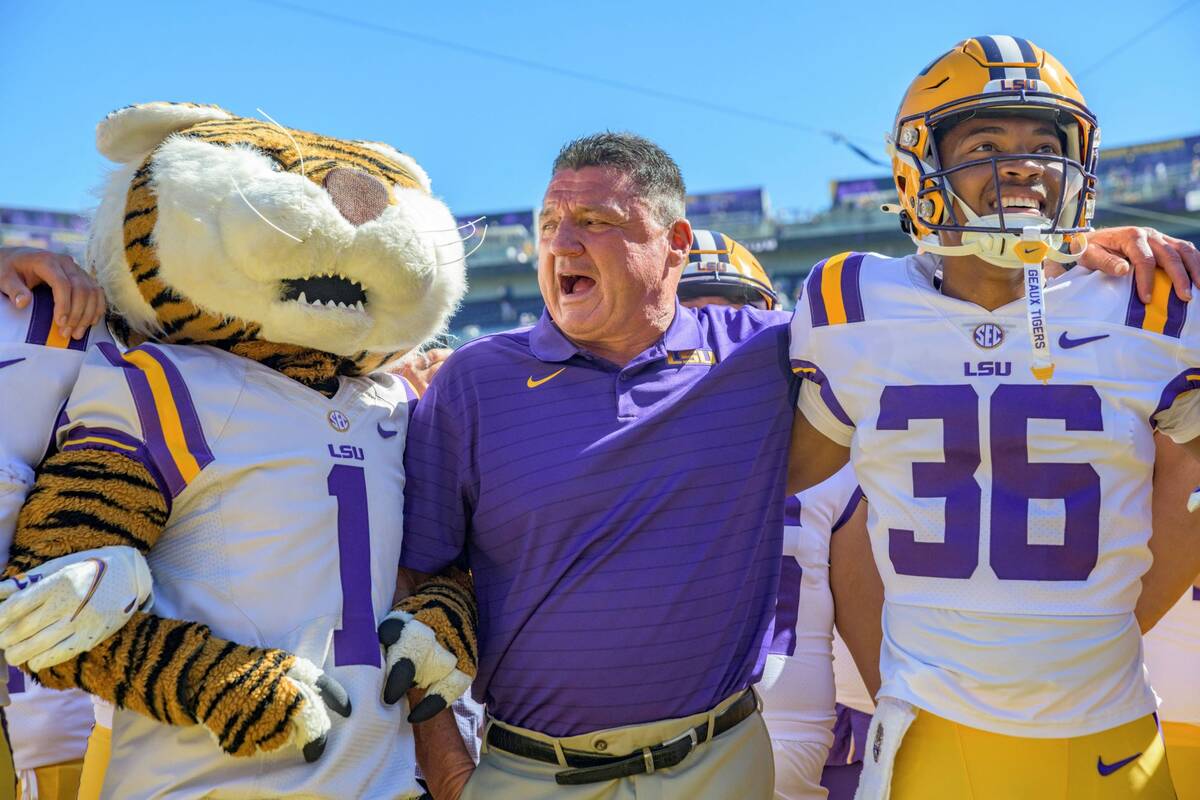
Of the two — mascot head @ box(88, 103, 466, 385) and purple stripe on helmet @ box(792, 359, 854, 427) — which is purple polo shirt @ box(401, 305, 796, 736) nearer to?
purple stripe on helmet @ box(792, 359, 854, 427)

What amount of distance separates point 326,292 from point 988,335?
136 cm

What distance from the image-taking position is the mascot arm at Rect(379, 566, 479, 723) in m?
2.43

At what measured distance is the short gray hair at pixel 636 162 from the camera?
3.01 m

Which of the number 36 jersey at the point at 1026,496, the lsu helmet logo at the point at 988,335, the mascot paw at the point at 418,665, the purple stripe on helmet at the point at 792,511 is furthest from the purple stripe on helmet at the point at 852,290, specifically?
the mascot paw at the point at 418,665

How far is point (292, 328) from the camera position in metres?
2.46

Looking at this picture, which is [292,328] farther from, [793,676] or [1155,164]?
[1155,164]

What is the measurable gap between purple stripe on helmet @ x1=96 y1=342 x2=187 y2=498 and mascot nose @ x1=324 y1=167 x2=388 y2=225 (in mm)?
535

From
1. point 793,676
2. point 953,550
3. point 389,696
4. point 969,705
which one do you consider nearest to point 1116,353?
point 953,550

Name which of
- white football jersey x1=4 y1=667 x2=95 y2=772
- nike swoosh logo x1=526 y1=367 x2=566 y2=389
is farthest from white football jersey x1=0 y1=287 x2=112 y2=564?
white football jersey x1=4 y1=667 x2=95 y2=772

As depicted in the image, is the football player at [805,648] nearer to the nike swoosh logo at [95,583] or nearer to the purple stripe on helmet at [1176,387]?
the purple stripe on helmet at [1176,387]

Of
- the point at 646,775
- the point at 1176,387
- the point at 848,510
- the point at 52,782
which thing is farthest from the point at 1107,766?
the point at 52,782

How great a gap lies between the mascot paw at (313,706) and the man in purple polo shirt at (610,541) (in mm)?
476

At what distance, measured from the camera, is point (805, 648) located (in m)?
3.22

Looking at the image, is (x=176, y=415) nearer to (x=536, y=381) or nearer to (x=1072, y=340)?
(x=536, y=381)
